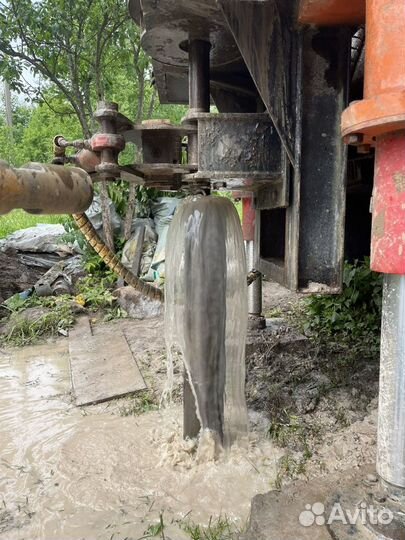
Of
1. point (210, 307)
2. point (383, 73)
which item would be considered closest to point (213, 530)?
point (210, 307)

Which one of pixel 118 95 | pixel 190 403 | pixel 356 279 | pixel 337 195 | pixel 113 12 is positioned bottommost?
pixel 190 403

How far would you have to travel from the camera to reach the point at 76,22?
6.85 m

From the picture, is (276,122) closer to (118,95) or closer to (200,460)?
(200,460)

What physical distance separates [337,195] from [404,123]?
641 millimetres

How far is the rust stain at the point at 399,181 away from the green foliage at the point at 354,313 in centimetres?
244

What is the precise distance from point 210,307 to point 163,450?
3.01ft

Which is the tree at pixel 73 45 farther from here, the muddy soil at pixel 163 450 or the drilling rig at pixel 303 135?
the drilling rig at pixel 303 135

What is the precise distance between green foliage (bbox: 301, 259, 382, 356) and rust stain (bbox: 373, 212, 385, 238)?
236 centimetres

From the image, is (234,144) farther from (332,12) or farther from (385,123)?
(385,123)

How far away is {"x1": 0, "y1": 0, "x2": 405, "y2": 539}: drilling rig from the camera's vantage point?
1289mm

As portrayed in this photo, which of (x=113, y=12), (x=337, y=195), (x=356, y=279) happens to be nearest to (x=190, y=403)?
(x=337, y=195)

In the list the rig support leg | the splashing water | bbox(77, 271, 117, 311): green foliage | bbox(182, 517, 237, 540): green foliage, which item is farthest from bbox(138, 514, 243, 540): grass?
bbox(77, 271, 117, 311): green foliage

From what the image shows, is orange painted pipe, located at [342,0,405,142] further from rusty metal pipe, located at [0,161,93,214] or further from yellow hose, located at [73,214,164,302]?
yellow hose, located at [73,214,164,302]

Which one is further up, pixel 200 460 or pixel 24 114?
pixel 24 114
